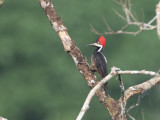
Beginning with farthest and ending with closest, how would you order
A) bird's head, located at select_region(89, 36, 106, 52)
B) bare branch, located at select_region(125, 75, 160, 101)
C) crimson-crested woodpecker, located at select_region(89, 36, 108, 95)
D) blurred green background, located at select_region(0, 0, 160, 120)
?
blurred green background, located at select_region(0, 0, 160, 120)
bird's head, located at select_region(89, 36, 106, 52)
crimson-crested woodpecker, located at select_region(89, 36, 108, 95)
bare branch, located at select_region(125, 75, 160, 101)

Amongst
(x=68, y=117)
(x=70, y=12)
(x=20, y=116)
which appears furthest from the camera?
(x=70, y=12)

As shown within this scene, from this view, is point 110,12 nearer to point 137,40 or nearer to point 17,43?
point 137,40

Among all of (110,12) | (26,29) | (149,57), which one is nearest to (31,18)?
(26,29)

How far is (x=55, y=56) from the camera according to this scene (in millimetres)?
29344

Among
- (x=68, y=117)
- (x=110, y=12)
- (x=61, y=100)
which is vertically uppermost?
(x=110, y=12)

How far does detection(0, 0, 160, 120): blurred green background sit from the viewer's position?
2788 cm

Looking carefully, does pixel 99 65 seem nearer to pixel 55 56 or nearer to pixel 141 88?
pixel 141 88

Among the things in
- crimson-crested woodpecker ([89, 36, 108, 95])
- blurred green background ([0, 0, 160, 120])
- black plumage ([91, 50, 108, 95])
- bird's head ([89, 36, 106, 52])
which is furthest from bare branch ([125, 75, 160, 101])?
blurred green background ([0, 0, 160, 120])

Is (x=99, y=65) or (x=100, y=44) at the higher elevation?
(x=100, y=44)

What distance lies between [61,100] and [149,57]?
12.2ft

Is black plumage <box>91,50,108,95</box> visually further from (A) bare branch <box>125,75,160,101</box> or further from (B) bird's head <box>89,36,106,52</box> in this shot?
(A) bare branch <box>125,75,160,101</box>

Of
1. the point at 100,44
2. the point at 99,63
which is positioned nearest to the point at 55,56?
the point at 100,44

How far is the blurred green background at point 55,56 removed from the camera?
91.5ft

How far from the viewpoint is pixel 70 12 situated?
3020cm
